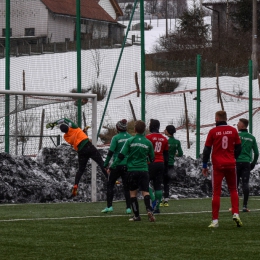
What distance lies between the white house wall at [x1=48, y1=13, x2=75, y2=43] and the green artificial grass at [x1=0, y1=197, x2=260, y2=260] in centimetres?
637

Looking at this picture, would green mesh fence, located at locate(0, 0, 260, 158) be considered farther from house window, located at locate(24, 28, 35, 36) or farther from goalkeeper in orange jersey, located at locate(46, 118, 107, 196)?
goalkeeper in orange jersey, located at locate(46, 118, 107, 196)

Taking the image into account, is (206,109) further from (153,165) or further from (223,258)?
(223,258)

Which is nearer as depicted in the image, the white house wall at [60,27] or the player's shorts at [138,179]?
the player's shorts at [138,179]

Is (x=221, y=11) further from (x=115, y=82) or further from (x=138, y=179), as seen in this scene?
(x=138, y=179)

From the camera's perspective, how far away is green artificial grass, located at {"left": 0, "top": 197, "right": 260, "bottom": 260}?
27.7 ft

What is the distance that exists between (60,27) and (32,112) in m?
2.75

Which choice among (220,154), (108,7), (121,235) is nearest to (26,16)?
(108,7)

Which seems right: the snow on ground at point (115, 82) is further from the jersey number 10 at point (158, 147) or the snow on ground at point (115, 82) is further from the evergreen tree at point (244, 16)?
the evergreen tree at point (244, 16)

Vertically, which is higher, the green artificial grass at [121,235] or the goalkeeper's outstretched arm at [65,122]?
the goalkeeper's outstretched arm at [65,122]

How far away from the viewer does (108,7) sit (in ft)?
70.9

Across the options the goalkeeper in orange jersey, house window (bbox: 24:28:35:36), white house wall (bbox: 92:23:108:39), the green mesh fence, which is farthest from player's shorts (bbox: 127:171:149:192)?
white house wall (bbox: 92:23:108:39)

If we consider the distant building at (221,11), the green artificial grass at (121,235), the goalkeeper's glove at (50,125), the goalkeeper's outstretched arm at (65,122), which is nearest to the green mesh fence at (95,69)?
the goalkeeper's glove at (50,125)

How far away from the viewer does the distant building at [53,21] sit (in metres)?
19.3

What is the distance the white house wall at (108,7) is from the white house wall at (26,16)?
1889 mm
